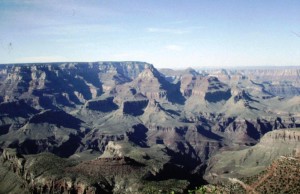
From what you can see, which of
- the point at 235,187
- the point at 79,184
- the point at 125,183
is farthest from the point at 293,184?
the point at 79,184

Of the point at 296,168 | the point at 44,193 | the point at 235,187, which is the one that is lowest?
the point at 44,193

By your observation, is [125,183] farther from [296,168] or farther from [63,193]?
[296,168]

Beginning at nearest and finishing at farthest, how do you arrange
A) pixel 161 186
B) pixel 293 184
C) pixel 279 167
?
pixel 293 184
pixel 279 167
pixel 161 186

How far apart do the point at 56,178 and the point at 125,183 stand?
32831 millimetres

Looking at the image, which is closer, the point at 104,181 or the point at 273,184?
the point at 273,184

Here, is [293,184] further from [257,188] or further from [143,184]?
[143,184]

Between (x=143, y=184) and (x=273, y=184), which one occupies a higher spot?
(x=273, y=184)

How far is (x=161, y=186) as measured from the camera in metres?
187

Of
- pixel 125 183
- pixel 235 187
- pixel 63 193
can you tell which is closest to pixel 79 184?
pixel 63 193

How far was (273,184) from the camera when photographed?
140m

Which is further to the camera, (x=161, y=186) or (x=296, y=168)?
(x=161, y=186)

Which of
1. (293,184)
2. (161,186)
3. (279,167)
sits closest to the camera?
(293,184)

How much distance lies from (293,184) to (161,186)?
68431 mm

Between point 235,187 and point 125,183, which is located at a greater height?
point 235,187
